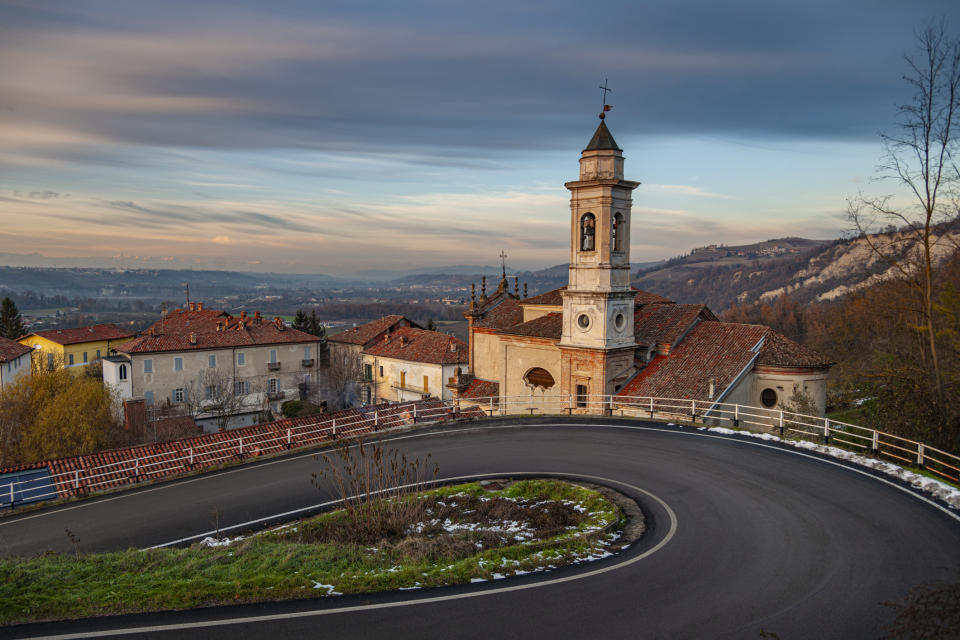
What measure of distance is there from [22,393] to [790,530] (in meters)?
44.1

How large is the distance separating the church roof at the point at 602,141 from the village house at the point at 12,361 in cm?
4366

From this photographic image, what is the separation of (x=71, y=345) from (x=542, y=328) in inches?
2115

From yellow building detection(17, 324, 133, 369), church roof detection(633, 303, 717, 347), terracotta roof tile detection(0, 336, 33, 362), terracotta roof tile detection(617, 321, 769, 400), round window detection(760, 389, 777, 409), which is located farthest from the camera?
yellow building detection(17, 324, 133, 369)

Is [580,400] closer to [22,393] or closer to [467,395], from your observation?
[467,395]

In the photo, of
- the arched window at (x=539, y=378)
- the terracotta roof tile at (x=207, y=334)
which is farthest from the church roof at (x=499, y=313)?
the terracotta roof tile at (x=207, y=334)

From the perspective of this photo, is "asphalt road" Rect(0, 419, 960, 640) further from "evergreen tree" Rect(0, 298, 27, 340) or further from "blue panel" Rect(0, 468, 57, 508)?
"evergreen tree" Rect(0, 298, 27, 340)

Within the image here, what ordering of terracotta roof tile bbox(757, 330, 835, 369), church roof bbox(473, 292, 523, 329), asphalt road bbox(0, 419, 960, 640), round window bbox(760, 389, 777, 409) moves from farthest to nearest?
church roof bbox(473, 292, 523, 329) < round window bbox(760, 389, 777, 409) < terracotta roof tile bbox(757, 330, 835, 369) < asphalt road bbox(0, 419, 960, 640)

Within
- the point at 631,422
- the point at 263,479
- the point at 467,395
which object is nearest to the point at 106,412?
the point at 467,395

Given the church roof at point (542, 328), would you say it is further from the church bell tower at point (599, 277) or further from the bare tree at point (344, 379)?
the bare tree at point (344, 379)

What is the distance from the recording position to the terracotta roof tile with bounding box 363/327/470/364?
51.2 metres

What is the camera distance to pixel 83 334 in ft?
205

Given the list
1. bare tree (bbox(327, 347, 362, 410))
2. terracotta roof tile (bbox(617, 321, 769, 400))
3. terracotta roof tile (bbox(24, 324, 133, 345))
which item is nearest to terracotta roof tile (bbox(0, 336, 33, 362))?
terracotta roof tile (bbox(24, 324, 133, 345))

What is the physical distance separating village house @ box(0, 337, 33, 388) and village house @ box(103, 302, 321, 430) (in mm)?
6275

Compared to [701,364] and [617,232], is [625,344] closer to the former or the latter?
[701,364]
